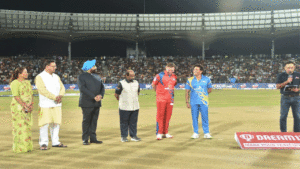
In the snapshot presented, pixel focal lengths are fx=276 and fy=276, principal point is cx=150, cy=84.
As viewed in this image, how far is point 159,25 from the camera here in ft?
174

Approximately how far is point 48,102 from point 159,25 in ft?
158

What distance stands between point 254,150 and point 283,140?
0.72 meters

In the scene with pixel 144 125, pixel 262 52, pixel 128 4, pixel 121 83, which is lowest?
pixel 144 125

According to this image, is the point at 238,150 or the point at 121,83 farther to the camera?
the point at 121,83

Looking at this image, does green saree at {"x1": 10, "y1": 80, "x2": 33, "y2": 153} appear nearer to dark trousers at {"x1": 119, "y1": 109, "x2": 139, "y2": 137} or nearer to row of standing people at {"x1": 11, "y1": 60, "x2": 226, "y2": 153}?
row of standing people at {"x1": 11, "y1": 60, "x2": 226, "y2": 153}

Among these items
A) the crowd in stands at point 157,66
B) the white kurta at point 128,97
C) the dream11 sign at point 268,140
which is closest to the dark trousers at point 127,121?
the white kurta at point 128,97

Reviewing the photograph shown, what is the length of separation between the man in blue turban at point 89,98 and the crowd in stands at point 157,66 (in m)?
34.5

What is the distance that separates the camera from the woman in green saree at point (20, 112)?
6234 mm

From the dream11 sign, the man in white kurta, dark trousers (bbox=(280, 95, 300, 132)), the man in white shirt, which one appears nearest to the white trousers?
→ the man in white kurta

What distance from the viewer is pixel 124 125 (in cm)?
741

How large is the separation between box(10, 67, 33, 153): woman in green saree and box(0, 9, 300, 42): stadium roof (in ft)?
151

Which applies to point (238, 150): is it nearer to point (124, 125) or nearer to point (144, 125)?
point (124, 125)

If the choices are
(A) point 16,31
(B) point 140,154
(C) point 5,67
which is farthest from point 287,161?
(A) point 16,31

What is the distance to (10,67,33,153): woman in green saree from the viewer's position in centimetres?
623
